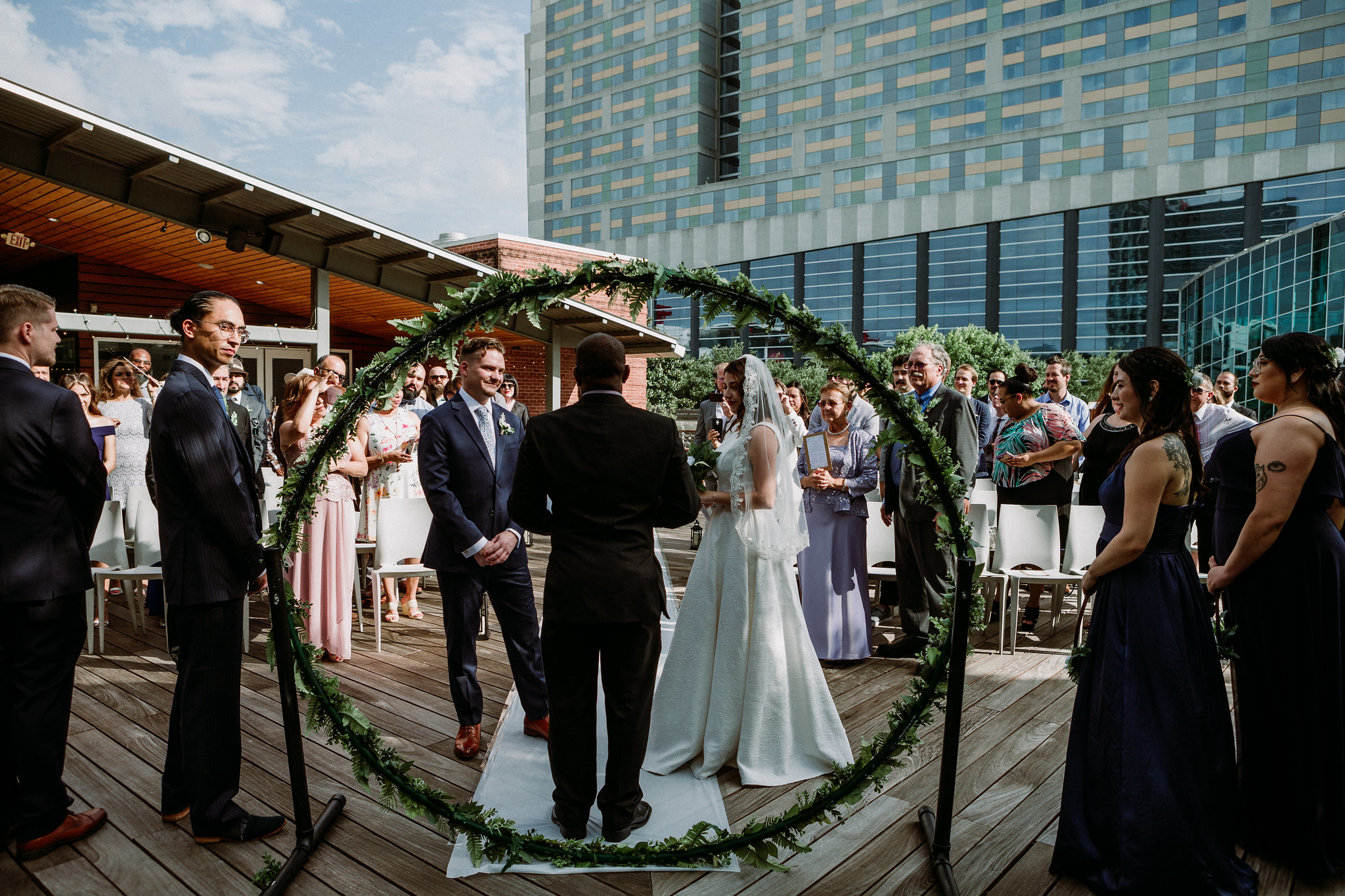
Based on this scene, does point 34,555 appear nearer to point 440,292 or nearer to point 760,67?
point 440,292

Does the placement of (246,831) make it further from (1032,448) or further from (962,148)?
(962,148)

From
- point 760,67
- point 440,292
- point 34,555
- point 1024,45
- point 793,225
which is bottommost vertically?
point 34,555

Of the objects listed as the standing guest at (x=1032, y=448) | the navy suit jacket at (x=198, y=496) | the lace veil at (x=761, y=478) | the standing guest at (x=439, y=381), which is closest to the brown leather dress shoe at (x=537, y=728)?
the lace veil at (x=761, y=478)

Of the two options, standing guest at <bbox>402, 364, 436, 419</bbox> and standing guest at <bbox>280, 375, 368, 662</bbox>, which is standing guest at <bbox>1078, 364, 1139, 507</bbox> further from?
standing guest at <bbox>402, 364, 436, 419</bbox>

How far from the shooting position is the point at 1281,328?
1067 inches

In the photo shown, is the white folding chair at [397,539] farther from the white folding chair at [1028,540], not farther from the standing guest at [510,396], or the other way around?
the white folding chair at [1028,540]

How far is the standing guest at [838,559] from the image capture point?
5.54 metres

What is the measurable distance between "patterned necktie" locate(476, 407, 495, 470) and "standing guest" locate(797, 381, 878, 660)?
231 centimetres

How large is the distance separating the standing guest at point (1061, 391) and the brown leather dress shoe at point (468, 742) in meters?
5.49

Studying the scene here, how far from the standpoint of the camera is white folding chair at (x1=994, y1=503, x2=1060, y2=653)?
613 cm

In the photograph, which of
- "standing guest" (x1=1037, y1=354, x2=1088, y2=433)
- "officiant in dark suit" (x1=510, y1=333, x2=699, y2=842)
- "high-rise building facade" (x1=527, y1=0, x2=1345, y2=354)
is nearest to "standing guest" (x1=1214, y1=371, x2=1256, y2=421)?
"standing guest" (x1=1037, y1=354, x2=1088, y2=433)

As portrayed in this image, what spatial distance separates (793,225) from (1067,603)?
69.1m

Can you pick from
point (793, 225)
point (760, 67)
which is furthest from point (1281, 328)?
point (760, 67)

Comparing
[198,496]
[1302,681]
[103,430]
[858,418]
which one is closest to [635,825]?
[198,496]
